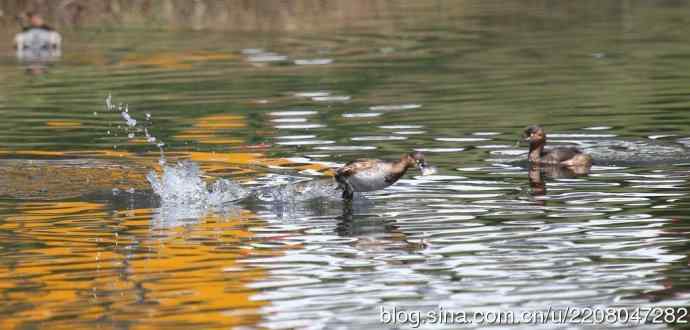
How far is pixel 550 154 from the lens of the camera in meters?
18.8

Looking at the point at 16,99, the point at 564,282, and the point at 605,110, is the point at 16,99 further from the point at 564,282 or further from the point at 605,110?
the point at 564,282

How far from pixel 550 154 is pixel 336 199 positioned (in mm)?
3183

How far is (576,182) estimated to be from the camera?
17594 millimetres

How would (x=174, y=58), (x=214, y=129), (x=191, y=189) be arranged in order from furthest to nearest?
(x=174, y=58) → (x=214, y=129) → (x=191, y=189)

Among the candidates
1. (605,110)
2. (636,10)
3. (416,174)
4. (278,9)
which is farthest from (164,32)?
(416,174)

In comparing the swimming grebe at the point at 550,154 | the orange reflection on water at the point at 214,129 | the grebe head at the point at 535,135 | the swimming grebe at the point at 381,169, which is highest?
the swimming grebe at the point at 381,169

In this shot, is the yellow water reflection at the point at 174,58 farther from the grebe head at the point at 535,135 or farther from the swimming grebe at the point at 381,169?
the swimming grebe at the point at 381,169

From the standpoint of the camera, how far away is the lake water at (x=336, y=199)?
12109 mm

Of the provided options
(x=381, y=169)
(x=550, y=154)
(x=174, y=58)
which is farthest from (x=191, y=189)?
(x=174, y=58)

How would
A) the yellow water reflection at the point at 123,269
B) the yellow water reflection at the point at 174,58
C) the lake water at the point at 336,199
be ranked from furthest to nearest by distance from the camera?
the yellow water reflection at the point at 174,58
the lake water at the point at 336,199
the yellow water reflection at the point at 123,269

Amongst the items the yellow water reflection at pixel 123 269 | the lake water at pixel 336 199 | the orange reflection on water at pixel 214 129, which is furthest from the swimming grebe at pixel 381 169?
the orange reflection on water at pixel 214 129

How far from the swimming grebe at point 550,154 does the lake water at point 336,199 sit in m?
0.17

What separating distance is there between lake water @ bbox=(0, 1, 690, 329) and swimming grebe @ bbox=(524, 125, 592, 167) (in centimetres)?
17

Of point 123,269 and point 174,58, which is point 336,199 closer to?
point 123,269
